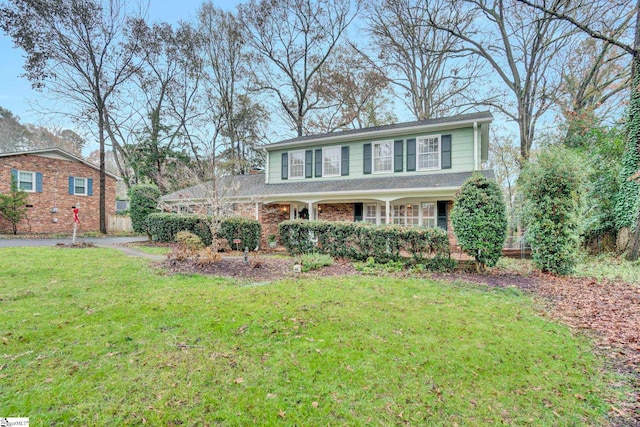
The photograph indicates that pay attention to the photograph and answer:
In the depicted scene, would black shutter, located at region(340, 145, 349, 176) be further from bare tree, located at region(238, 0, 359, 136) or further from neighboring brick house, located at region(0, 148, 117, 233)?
neighboring brick house, located at region(0, 148, 117, 233)

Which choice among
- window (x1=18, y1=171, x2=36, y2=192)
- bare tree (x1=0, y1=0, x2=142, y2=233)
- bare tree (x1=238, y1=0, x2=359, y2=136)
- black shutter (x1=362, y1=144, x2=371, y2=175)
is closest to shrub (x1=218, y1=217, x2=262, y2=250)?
black shutter (x1=362, y1=144, x2=371, y2=175)

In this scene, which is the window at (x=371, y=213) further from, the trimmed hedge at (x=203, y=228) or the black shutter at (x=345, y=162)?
the trimmed hedge at (x=203, y=228)

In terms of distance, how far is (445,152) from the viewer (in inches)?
479

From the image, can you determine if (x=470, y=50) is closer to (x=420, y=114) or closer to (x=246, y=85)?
(x=420, y=114)

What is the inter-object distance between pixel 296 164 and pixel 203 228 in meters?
6.20

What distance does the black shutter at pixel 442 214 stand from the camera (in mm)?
12031

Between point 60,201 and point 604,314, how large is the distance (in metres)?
24.9

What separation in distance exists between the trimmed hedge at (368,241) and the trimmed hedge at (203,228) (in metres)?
1.56

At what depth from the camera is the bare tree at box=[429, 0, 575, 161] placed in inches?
595

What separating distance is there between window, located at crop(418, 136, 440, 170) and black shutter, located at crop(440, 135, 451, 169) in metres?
0.13

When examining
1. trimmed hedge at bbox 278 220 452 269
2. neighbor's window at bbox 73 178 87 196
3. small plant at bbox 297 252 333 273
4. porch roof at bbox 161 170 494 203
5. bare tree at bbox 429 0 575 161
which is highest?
bare tree at bbox 429 0 575 161

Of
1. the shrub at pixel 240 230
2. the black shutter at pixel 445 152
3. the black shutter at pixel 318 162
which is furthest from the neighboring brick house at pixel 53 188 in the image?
the black shutter at pixel 445 152

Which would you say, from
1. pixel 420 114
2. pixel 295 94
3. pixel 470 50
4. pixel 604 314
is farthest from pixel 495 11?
pixel 604 314

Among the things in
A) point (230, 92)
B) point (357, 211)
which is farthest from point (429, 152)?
point (230, 92)
